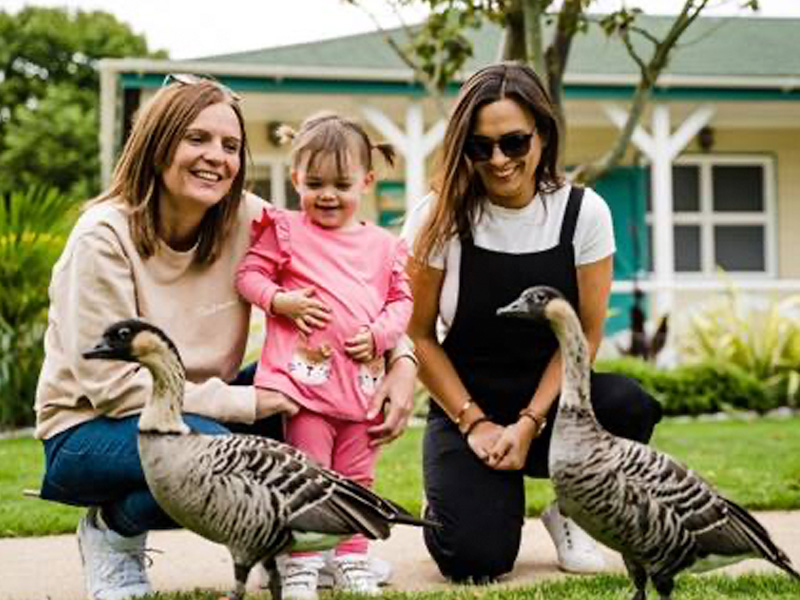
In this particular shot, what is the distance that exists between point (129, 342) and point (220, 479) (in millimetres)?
469

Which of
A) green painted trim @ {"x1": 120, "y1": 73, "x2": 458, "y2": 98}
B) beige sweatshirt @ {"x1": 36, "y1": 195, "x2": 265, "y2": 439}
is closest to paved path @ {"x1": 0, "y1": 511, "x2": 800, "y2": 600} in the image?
beige sweatshirt @ {"x1": 36, "y1": 195, "x2": 265, "y2": 439}

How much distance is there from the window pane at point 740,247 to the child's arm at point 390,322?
13.9m

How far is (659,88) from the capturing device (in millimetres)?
16016

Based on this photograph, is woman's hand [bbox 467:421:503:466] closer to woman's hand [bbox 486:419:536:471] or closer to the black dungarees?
woman's hand [bbox 486:419:536:471]

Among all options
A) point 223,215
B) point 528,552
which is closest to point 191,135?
point 223,215

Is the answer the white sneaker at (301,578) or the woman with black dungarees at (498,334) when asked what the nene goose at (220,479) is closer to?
the white sneaker at (301,578)

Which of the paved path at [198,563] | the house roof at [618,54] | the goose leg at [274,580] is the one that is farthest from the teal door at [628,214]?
the goose leg at [274,580]

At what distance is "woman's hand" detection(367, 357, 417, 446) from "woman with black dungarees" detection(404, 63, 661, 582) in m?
0.46

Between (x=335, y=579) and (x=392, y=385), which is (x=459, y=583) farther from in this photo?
(x=392, y=385)

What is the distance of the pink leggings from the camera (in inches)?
181

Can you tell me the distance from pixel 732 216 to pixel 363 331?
14275 mm

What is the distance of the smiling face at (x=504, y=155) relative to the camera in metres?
4.81

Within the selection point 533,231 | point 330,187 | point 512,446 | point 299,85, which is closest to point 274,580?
point 512,446

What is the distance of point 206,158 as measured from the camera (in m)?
4.38
